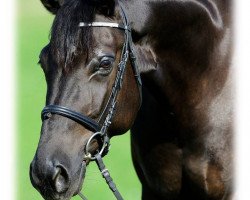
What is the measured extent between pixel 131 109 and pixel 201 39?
2.33ft

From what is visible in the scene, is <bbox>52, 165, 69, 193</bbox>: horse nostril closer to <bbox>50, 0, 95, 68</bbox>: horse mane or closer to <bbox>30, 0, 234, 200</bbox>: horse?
<bbox>30, 0, 234, 200</bbox>: horse

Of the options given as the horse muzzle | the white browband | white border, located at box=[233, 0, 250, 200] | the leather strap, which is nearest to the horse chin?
the horse muzzle

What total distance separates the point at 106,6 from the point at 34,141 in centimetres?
666

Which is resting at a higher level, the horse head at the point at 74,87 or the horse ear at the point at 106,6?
the horse ear at the point at 106,6

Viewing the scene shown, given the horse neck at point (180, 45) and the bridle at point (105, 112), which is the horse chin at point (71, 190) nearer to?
the bridle at point (105, 112)

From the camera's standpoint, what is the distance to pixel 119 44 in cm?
422

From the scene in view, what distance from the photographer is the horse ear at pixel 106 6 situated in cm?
415

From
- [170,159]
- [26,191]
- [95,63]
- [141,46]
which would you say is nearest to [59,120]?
[95,63]

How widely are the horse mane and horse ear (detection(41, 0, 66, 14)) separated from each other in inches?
7.2

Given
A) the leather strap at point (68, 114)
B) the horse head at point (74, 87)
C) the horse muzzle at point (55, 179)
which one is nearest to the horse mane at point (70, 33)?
the horse head at point (74, 87)

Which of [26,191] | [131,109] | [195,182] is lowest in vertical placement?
[26,191]

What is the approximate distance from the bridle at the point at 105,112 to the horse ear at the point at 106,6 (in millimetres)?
69

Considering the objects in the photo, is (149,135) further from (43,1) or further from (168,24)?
(43,1)

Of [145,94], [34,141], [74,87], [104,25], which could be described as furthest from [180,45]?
[34,141]
